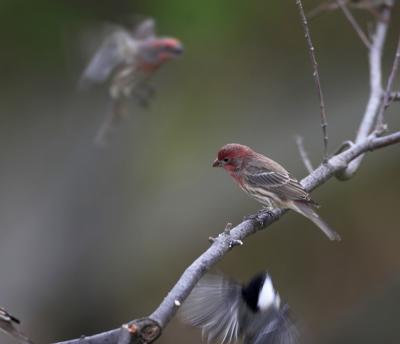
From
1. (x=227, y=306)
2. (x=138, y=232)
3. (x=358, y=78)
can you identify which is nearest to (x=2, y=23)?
(x=138, y=232)

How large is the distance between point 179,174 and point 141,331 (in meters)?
5.11

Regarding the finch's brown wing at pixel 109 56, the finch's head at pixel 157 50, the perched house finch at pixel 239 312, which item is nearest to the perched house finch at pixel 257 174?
the perched house finch at pixel 239 312

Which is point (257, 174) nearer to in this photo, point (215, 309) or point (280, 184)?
point (280, 184)

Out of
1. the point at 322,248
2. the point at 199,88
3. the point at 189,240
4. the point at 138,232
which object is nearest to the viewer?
the point at 322,248

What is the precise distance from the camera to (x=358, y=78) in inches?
269

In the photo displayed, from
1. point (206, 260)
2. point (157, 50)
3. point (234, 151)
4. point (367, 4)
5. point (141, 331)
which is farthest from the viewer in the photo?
point (157, 50)

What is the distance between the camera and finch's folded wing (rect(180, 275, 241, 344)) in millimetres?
2947

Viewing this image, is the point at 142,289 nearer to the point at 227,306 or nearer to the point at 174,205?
the point at 174,205

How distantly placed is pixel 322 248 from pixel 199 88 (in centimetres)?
237

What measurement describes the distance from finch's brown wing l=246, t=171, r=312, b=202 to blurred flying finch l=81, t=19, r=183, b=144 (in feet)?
5.83

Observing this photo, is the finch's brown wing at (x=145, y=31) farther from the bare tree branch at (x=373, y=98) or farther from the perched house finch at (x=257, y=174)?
the perched house finch at (x=257, y=174)

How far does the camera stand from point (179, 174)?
731cm

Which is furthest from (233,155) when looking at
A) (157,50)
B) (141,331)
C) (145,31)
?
(145,31)

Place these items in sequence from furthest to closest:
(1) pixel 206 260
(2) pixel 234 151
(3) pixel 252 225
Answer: (2) pixel 234 151 < (3) pixel 252 225 < (1) pixel 206 260
